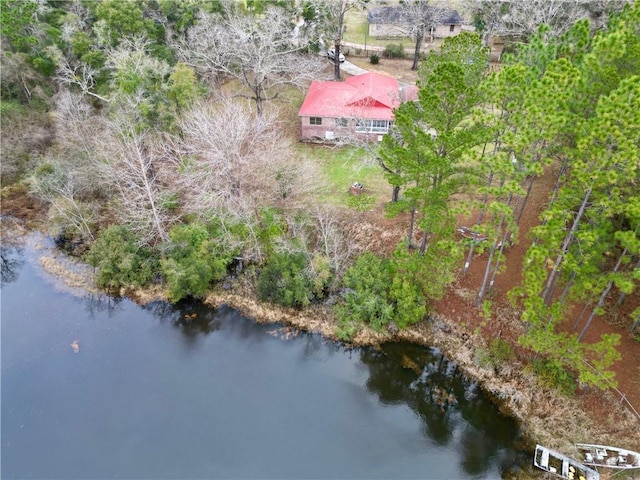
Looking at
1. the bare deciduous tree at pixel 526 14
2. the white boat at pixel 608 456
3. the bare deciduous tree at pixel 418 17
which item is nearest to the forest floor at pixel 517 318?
the white boat at pixel 608 456

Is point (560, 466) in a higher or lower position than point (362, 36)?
lower

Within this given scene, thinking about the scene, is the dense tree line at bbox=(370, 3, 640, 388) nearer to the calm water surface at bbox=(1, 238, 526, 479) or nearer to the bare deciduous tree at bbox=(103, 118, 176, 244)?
the calm water surface at bbox=(1, 238, 526, 479)

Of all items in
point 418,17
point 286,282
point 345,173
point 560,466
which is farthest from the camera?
point 418,17

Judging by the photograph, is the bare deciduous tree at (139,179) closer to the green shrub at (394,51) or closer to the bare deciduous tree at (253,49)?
the bare deciduous tree at (253,49)

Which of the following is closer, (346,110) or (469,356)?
(469,356)

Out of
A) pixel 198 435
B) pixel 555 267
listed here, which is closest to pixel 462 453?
pixel 555 267

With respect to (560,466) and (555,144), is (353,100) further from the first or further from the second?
(560,466)

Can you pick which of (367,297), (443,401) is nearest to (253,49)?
(367,297)
